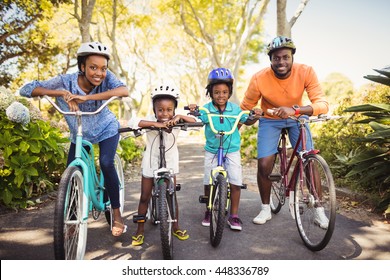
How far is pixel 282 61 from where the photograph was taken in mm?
3510

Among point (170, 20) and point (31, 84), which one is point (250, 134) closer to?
point (31, 84)

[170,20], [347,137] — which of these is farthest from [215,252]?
[170,20]

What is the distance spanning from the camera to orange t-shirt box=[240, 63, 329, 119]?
3.57m

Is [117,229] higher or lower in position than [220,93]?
lower

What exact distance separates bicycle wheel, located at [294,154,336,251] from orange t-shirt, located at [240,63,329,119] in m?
0.78

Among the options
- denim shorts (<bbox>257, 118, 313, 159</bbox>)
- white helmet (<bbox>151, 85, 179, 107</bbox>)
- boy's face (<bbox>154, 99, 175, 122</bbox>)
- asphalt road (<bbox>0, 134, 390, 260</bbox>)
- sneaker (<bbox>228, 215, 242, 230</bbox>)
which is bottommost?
asphalt road (<bbox>0, 134, 390, 260</bbox>)

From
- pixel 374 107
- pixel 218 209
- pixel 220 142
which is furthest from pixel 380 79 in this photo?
pixel 218 209

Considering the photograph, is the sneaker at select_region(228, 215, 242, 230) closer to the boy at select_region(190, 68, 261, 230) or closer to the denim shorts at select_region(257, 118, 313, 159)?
the boy at select_region(190, 68, 261, 230)

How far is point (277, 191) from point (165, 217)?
190 centimetres

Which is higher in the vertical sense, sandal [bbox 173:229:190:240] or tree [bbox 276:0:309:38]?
tree [bbox 276:0:309:38]

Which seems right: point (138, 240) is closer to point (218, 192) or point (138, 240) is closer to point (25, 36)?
point (218, 192)

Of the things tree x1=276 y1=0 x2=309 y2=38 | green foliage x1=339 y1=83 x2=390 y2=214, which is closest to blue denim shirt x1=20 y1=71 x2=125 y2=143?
green foliage x1=339 y1=83 x2=390 y2=214

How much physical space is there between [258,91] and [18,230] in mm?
3052

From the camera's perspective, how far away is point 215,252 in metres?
3.02
